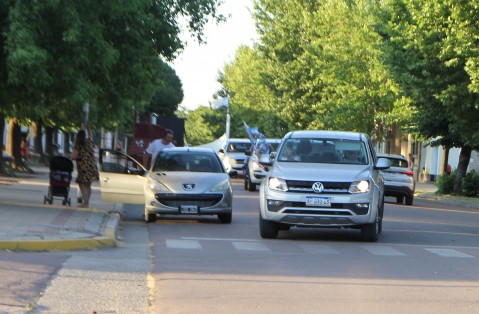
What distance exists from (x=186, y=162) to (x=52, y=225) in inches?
202

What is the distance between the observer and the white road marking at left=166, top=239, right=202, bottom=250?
51.8ft

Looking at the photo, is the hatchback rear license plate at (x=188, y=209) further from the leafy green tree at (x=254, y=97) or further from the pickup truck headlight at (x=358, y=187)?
the leafy green tree at (x=254, y=97)

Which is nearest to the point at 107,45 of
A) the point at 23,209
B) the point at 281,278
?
the point at 23,209

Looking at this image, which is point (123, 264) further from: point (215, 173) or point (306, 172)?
point (215, 173)

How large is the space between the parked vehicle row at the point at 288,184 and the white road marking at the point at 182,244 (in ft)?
4.78

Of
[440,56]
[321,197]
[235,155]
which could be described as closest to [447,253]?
[321,197]

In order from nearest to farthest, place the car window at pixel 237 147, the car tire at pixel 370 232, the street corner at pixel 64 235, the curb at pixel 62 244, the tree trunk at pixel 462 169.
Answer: the curb at pixel 62 244
the street corner at pixel 64 235
the car tire at pixel 370 232
the tree trunk at pixel 462 169
the car window at pixel 237 147

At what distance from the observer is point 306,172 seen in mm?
17078

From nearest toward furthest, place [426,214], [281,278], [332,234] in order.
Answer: [281,278] < [332,234] < [426,214]

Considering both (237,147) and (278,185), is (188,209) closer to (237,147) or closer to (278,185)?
(278,185)

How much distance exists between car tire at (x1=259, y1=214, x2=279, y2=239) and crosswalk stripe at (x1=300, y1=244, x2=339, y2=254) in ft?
3.57

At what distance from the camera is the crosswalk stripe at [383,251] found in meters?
15.7

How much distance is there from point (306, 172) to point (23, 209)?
671cm

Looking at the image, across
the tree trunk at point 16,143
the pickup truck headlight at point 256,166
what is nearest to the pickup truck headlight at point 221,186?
the pickup truck headlight at point 256,166
